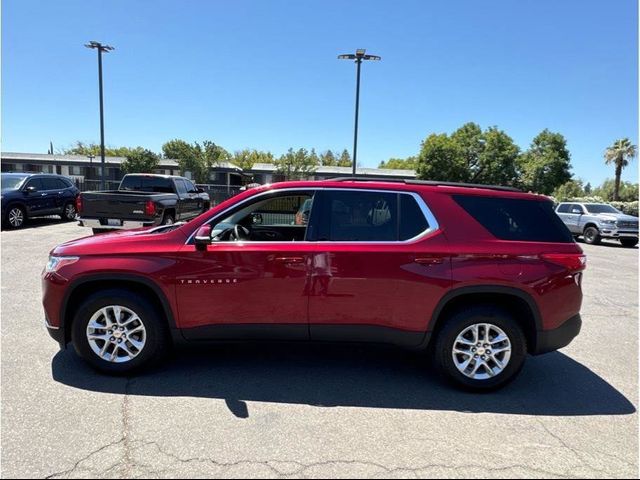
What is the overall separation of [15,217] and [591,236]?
73.8 feet

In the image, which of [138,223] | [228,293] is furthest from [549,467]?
[138,223]

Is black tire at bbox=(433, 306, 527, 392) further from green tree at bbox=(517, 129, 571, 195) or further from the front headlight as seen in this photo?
green tree at bbox=(517, 129, 571, 195)

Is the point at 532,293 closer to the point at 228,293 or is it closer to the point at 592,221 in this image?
the point at 228,293

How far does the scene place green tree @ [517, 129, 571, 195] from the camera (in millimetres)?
46406

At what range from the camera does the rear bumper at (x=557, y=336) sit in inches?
145

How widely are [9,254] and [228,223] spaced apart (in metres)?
8.25

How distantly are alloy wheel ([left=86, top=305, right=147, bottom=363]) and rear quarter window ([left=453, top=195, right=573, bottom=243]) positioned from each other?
3055mm

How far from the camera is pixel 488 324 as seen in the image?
3672 millimetres

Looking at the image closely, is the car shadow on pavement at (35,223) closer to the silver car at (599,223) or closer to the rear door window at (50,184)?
the rear door window at (50,184)

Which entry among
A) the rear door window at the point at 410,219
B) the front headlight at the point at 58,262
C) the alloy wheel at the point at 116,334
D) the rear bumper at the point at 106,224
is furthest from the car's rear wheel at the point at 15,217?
the rear door window at the point at 410,219

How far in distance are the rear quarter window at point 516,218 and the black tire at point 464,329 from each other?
0.69 m

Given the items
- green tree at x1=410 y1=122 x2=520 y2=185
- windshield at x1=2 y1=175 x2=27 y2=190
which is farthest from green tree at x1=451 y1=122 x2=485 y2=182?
windshield at x1=2 y1=175 x2=27 y2=190

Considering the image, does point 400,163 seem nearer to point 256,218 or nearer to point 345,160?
point 345,160

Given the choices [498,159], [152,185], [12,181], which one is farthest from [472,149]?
[12,181]
